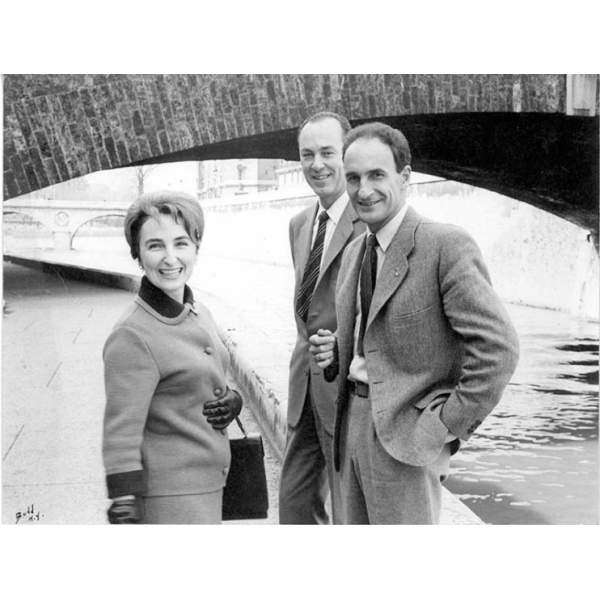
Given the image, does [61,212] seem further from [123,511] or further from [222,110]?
[123,511]

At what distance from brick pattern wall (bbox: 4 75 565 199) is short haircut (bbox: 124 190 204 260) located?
939 mm

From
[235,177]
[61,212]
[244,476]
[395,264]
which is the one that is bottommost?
[244,476]

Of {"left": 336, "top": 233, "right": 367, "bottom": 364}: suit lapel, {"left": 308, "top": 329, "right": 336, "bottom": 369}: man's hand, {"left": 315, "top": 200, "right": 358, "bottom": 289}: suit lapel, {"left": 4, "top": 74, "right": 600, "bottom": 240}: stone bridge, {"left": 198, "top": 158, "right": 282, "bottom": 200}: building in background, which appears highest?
{"left": 4, "top": 74, "right": 600, "bottom": 240}: stone bridge

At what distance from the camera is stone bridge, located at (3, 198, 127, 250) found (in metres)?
2.81

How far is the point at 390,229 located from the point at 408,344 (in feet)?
1.04

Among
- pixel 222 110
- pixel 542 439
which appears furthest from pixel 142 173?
pixel 542 439

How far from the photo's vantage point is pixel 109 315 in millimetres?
3715

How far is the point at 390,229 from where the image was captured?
2.01 metres

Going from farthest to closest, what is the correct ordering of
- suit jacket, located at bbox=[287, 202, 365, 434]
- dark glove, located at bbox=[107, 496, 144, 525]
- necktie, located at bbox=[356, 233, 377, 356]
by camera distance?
suit jacket, located at bbox=[287, 202, 365, 434] → necktie, located at bbox=[356, 233, 377, 356] → dark glove, located at bbox=[107, 496, 144, 525]
